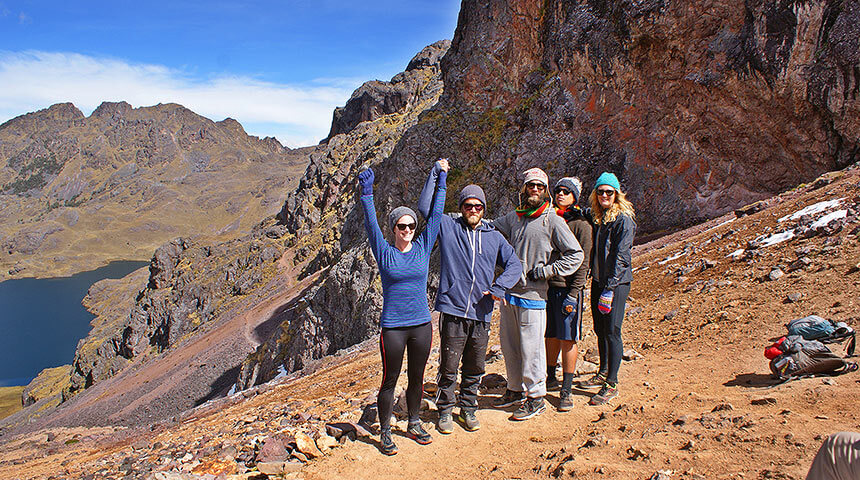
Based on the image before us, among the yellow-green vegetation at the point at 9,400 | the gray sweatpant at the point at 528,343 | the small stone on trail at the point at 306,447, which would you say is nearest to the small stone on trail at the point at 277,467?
the small stone on trail at the point at 306,447

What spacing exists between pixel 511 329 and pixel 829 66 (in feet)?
54.9

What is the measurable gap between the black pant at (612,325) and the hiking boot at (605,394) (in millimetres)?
68

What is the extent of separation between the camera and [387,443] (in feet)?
16.0

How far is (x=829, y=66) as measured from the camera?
15.3 meters

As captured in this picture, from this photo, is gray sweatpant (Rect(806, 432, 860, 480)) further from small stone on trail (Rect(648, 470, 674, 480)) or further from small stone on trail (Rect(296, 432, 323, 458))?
small stone on trail (Rect(296, 432, 323, 458))

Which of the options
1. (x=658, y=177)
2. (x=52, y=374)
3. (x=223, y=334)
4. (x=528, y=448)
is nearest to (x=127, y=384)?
(x=223, y=334)

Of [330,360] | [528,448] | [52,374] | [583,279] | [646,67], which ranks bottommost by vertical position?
[52,374]

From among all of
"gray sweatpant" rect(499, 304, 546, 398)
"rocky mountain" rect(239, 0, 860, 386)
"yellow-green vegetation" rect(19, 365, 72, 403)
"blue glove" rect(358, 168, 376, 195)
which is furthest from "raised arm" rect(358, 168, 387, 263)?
"yellow-green vegetation" rect(19, 365, 72, 403)

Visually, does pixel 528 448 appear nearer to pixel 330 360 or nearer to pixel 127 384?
pixel 330 360

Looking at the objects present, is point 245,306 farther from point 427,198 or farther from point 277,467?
point 427,198

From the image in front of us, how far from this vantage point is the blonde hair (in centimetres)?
530

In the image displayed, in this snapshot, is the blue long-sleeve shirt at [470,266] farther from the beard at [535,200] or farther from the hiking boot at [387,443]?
the hiking boot at [387,443]

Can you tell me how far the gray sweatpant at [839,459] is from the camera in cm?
240

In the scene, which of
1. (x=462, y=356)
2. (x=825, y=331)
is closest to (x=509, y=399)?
(x=462, y=356)
